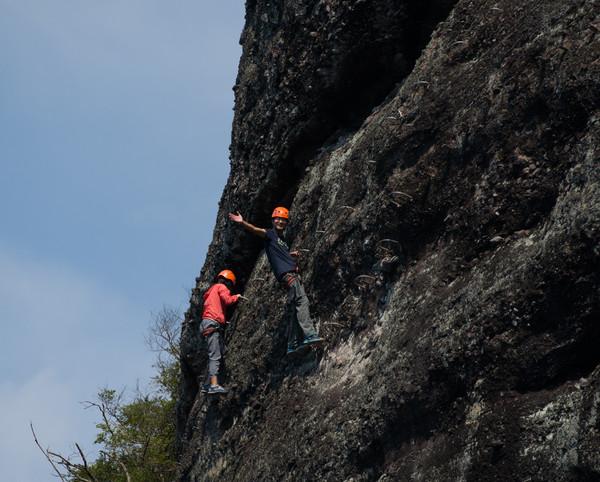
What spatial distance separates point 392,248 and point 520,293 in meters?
3.17

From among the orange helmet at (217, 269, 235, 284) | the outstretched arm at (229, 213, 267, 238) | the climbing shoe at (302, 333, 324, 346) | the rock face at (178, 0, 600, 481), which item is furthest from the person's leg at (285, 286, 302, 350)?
the orange helmet at (217, 269, 235, 284)

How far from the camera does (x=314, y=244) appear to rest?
14094 millimetres

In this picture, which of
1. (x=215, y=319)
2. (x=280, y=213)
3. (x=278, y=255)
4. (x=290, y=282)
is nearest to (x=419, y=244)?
(x=290, y=282)

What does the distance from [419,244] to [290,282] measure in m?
2.94

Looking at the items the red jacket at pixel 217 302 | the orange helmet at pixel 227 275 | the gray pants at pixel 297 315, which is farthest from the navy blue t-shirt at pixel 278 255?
the orange helmet at pixel 227 275

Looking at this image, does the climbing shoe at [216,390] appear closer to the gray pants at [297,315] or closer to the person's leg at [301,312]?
the gray pants at [297,315]

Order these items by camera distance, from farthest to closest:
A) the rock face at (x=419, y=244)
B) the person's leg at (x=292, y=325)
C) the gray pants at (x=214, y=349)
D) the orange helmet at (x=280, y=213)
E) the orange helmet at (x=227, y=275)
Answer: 1. the orange helmet at (x=227, y=275)
2. the gray pants at (x=214, y=349)
3. the orange helmet at (x=280, y=213)
4. the person's leg at (x=292, y=325)
5. the rock face at (x=419, y=244)

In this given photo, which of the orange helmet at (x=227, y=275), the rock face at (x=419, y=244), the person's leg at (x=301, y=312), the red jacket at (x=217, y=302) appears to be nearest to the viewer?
the rock face at (x=419, y=244)

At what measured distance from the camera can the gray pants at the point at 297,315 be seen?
13203 mm

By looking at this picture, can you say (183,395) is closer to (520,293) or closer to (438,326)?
(438,326)

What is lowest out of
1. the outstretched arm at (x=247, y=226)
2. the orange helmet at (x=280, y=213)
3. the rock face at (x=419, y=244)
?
the rock face at (x=419, y=244)

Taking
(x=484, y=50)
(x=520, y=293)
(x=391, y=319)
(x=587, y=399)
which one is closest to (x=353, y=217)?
(x=391, y=319)

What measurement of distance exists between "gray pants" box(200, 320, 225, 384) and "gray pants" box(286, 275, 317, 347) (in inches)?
101

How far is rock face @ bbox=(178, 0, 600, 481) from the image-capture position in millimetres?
8570
